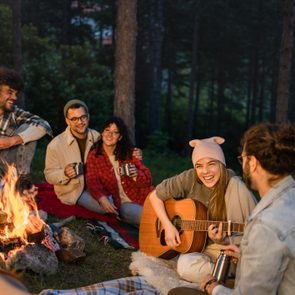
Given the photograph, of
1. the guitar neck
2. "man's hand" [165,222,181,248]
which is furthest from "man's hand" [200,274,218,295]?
"man's hand" [165,222,181,248]

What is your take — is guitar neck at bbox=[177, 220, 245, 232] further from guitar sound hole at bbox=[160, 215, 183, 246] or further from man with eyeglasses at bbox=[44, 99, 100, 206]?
man with eyeglasses at bbox=[44, 99, 100, 206]

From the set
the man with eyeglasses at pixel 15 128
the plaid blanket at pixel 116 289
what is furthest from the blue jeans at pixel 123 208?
the plaid blanket at pixel 116 289

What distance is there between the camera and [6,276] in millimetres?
1615

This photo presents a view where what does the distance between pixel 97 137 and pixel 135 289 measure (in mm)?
3072

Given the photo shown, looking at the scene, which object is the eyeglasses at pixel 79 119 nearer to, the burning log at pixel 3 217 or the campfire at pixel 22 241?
the campfire at pixel 22 241

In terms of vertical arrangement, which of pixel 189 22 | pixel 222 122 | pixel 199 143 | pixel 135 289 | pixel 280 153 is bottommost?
pixel 222 122

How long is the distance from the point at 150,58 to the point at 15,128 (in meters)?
20.1

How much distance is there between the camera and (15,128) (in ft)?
20.9

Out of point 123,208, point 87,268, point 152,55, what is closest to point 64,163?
point 123,208

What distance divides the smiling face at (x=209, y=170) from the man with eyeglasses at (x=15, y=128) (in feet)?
8.37

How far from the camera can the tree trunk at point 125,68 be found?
10359 millimetres

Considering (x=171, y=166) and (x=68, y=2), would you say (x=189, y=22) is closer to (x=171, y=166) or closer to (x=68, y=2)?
(x=68, y=2)

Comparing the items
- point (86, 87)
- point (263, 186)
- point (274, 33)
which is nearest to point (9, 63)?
point (86, 87)

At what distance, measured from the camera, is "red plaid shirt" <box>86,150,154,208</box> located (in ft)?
21.7
